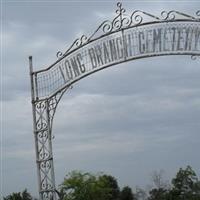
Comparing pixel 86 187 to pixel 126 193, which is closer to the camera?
pixel 86 187

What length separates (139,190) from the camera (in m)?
39.1

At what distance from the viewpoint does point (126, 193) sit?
29.1m

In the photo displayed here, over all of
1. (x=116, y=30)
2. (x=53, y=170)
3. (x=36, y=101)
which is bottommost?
(x=53, y=170)

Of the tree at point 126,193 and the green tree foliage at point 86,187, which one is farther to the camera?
the tree at point 126,193

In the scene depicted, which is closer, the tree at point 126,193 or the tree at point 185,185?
the tree at point 185,185

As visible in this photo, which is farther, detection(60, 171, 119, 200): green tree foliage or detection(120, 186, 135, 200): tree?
detection(120, 186, 135, 200): tree

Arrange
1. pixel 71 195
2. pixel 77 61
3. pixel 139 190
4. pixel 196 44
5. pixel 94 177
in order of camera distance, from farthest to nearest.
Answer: pixel 139 190 < pixel 94 177 < pixel 71 195 < pixel 77 61 < pixel 196 44

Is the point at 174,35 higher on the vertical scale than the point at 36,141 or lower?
higher

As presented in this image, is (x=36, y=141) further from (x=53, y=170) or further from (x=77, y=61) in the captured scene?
(x=77, y=61)

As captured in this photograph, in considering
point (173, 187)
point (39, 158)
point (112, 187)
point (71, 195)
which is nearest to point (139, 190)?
point (112, 187)

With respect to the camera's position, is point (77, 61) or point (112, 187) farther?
point (112, 187)

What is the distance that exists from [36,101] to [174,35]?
9.94 ft

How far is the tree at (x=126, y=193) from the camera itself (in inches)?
1139

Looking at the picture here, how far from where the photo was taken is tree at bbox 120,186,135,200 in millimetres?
28922
